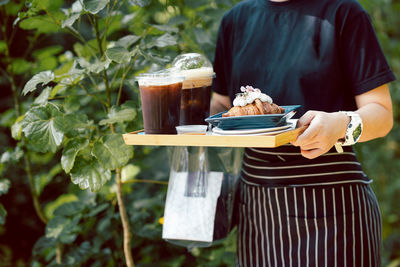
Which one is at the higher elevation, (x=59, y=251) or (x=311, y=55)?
(x=311, y=55)

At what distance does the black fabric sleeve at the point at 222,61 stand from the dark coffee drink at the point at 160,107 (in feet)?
1.41

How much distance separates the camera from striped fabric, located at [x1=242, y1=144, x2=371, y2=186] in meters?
1.11

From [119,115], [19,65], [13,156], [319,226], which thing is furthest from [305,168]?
[19,65]

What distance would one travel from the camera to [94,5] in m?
1.09

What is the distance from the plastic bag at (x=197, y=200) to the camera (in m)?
1.20

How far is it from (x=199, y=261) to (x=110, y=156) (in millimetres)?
882

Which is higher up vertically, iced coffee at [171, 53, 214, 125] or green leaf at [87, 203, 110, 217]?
iced coffee at [171, 53, 214, 125]

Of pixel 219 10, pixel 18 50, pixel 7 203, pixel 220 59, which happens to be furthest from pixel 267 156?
pixel 7 203

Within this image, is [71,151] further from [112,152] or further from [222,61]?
[222,61]

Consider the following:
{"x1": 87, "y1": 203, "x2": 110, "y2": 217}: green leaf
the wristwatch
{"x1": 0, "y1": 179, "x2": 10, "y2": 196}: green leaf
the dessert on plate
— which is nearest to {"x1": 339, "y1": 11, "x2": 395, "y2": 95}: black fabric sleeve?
the wristwatch

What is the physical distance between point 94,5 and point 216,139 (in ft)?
1.83

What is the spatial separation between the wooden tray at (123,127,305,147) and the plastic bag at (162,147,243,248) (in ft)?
1.20

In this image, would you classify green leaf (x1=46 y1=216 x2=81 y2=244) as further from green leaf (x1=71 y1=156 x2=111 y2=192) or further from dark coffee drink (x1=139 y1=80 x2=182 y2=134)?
dark coffee drink (x1=139 y1=80 x2=182 y2=134)

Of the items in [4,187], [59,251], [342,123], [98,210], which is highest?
[342,123]
